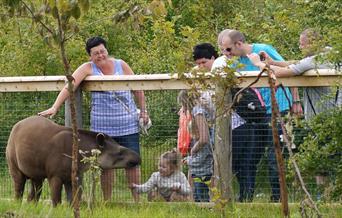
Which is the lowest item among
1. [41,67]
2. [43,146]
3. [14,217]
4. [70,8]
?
[14,217]

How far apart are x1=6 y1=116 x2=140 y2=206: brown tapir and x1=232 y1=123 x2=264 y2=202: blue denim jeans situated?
3.66 feet

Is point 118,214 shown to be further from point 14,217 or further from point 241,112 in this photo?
point 241,112

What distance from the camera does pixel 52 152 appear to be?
34.1 feet

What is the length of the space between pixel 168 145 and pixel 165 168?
29cm

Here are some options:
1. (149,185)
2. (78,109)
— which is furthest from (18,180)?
(149,185)

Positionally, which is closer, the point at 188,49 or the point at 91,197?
the point at 188,49

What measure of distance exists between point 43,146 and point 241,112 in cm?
212

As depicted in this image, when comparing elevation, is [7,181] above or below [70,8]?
below

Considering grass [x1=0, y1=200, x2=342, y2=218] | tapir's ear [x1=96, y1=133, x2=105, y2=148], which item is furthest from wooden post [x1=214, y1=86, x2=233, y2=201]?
tapir's ear [x1=96, y1=133, x2=105, y2=148]

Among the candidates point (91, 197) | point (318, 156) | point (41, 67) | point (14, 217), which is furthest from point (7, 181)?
point (41, 67)

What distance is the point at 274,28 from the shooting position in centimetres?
1452

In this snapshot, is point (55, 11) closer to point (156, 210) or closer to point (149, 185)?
point (156, 210)

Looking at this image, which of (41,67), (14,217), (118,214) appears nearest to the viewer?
(14,217)

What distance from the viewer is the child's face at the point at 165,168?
10141 millimetres
